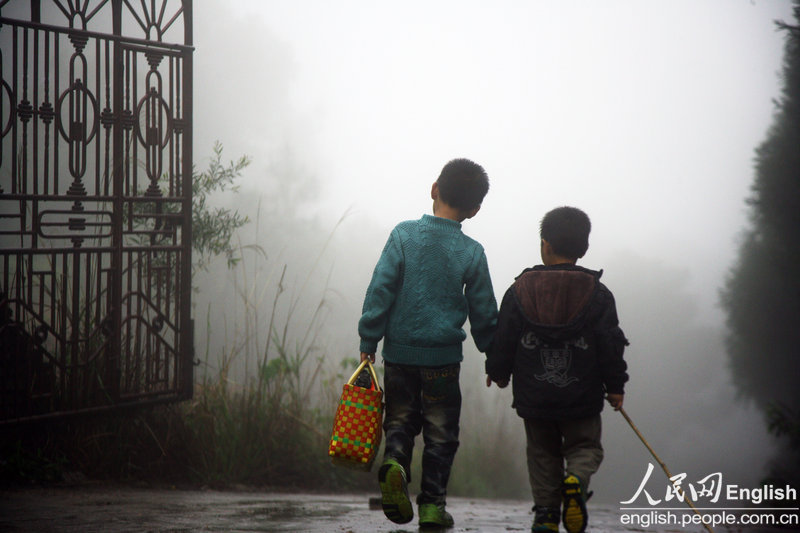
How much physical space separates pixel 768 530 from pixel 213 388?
3776mm

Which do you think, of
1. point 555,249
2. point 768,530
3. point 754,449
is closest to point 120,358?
point 555,249

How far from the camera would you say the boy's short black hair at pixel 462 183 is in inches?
134

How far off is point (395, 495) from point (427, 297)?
2.90 feet

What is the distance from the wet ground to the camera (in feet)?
10.5

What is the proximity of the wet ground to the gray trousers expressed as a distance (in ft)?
1.32

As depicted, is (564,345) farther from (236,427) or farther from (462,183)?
(236,427)

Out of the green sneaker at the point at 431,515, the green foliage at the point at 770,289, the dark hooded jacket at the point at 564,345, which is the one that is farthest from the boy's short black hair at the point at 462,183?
the green foliage at the point at 770,289

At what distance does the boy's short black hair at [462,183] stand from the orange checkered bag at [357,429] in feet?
3.18

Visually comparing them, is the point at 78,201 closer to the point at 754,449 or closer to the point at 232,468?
the point at 232,468

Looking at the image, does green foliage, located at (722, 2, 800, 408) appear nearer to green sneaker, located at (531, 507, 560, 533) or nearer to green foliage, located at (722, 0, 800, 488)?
→ green foliage, located at (722, 0, 800, 488)

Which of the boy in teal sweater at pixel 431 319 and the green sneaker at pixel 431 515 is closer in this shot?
the green sneaker at pixel 431 515

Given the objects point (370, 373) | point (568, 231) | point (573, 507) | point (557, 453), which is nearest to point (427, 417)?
point (370, 373)

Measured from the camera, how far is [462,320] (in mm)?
3402

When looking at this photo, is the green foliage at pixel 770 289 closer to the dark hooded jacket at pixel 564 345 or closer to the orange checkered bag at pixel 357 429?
the dark hooded jacket at pixel 564 345
